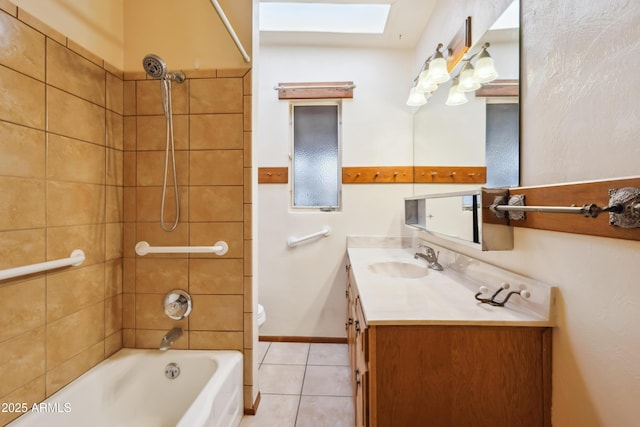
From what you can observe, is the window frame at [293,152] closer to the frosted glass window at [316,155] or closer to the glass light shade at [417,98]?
the frosted glass window at [316,155]

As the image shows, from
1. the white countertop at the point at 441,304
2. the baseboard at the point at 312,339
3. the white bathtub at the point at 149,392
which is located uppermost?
the white countertop at the point at 441,304

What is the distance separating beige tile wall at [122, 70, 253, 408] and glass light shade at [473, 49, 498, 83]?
1.16 m

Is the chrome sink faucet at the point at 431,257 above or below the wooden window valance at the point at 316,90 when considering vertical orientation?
below

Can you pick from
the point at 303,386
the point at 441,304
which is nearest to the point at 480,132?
the point at 441,304

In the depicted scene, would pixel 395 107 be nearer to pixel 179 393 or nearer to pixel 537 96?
pixel 537 96

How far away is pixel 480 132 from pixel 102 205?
1916mm

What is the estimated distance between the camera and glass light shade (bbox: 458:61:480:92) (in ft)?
4.36

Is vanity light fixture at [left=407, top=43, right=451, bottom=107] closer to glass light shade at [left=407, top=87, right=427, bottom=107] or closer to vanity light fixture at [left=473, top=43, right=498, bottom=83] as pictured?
glass light shade at [left=407, top=87, right=427, bottom=107]

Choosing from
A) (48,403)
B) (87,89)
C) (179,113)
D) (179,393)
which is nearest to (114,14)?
(87,89)

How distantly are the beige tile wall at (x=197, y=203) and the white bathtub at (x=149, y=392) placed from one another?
0.10 m

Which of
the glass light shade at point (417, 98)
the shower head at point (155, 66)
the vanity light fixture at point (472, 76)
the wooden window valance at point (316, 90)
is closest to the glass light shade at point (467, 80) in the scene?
the vanity light fixture at point (472, 76)

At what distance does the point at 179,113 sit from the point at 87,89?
1.28 ft

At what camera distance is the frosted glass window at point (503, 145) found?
105 cm

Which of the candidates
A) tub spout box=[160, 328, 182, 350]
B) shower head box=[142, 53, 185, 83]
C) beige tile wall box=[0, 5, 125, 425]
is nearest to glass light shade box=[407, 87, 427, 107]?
shower head box=[142, 53, 185, 83]
